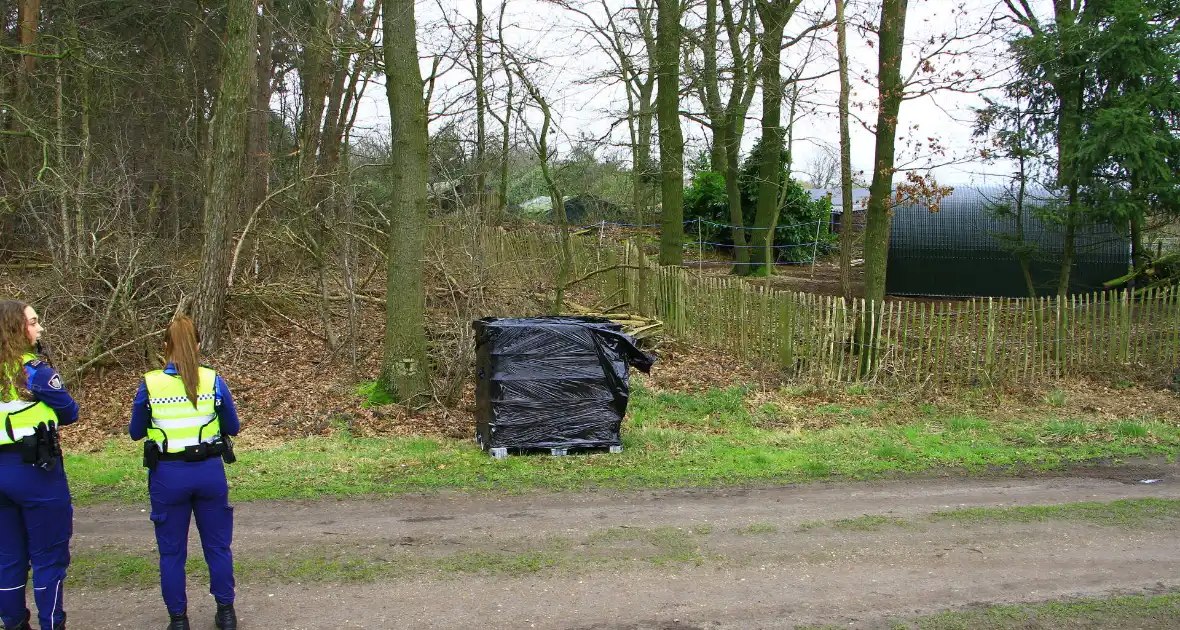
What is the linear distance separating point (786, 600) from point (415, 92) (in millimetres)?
7603

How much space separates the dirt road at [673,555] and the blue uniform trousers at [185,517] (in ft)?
1.40

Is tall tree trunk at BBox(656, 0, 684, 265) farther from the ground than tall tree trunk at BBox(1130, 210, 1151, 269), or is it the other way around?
tall tree trunk at BBox(656, 0, 684, 265)

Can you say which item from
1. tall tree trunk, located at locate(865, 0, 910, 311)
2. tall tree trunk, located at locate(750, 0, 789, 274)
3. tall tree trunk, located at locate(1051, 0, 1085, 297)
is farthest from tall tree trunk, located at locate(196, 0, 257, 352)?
tall tree trunk, located at locate(1051, 0, 1085, 297)

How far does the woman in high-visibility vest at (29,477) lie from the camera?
14.3 feet

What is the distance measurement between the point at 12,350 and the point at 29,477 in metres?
0.65

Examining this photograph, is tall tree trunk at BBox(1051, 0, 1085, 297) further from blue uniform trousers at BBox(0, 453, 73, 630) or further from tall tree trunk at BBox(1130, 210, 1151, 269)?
blue uniform trousers at BBox(0, 453, 73, 630)

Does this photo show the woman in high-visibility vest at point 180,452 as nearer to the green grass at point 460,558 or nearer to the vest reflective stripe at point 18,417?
the vest reflective stripe at point 18,417

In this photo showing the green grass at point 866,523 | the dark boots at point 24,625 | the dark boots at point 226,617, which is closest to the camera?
the dark boots at point 24,625

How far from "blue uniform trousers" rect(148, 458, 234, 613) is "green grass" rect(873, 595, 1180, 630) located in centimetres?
341

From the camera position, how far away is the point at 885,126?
13070 mm

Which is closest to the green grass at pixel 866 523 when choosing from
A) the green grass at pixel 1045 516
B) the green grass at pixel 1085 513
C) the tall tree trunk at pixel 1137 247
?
the green grass at pixel 1045 516

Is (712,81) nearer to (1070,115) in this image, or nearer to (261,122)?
(1070,115)

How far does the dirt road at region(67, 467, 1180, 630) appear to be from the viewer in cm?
507

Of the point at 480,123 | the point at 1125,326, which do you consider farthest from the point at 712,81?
the point at 1125,326
